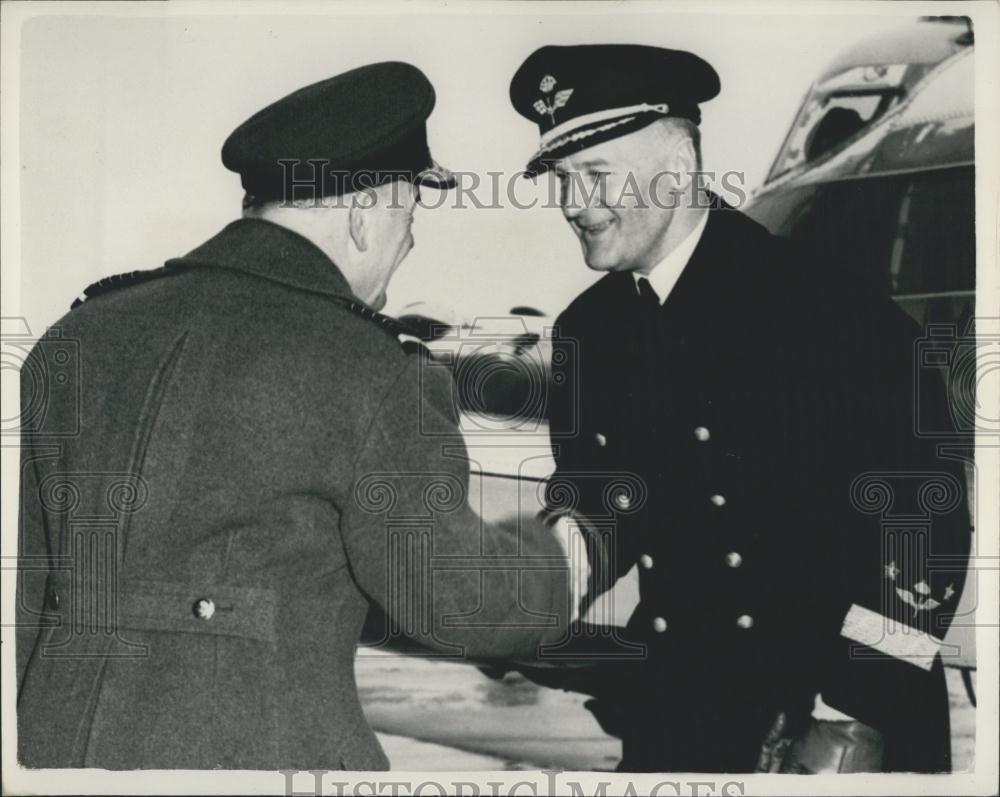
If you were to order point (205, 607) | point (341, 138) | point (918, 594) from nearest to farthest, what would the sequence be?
point (205, 607), point (341, 138), point (918, 594)

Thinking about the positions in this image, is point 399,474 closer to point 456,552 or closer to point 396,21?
point 456,552

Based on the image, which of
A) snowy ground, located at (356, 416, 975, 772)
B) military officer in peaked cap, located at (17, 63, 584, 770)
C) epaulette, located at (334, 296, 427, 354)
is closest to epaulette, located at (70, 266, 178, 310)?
military officer in peaked cap, located at (17, 63, 584, 770)

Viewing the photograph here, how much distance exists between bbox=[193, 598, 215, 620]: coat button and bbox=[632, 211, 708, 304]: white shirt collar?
92cm

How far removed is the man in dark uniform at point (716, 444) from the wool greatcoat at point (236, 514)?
0.30 metres

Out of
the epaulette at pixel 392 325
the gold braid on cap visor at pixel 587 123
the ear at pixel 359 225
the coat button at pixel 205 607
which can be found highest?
the gold braid on cap visor at pixel 587 123

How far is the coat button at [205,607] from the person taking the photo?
158 cm

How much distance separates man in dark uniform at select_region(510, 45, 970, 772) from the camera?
176 centimetres

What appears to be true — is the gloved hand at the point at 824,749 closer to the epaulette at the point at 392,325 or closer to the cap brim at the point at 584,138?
the epaulette at the point at 392,325

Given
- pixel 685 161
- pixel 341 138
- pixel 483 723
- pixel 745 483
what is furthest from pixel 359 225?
pixel 483 723

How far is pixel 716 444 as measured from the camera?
1.76 meters

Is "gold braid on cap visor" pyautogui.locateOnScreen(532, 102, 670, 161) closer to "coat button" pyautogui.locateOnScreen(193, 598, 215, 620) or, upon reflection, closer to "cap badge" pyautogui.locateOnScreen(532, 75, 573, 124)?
"cap badge" pyautogui.locateOnScreen(532, 75, 573, 124)

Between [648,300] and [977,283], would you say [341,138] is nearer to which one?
[648,300]

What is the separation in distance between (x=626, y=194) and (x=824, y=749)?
3.49 feet

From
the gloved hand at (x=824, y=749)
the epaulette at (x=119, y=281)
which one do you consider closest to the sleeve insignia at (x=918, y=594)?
the gloved hand at (x=824, y=749)
